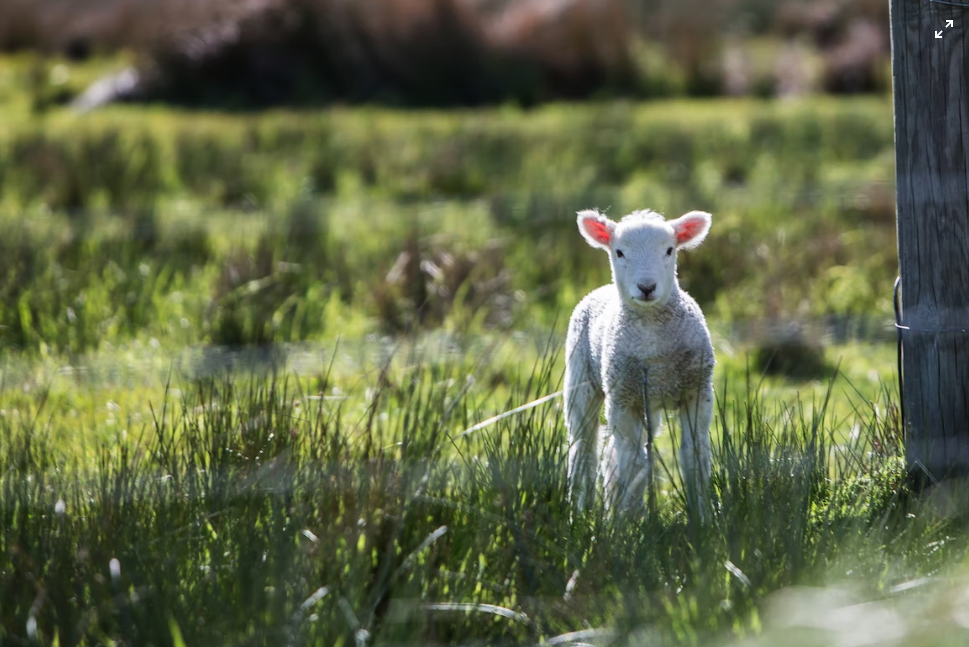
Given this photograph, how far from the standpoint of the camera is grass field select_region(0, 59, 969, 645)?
2.76 metres

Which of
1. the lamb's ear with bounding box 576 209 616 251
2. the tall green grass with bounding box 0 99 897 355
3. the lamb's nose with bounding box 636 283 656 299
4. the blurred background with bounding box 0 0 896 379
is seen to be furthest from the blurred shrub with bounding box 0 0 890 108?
the lamb's nose with bounding box 636 283 656 299

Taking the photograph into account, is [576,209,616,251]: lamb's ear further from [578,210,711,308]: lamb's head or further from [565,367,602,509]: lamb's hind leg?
[565,367,602,509]: lamb's hind leg

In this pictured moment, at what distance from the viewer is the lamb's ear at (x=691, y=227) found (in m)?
3.60

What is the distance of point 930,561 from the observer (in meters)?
2.99

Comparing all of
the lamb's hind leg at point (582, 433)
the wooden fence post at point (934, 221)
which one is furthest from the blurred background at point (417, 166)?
the wooden fence post at point (934, 221)

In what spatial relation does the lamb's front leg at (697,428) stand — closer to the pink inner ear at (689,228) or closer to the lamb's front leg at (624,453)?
the lamb's front leg at (624,453)

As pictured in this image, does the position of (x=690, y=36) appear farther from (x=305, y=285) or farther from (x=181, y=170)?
(x=305, y=285)

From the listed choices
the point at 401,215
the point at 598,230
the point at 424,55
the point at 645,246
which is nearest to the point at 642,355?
the point at 645,246

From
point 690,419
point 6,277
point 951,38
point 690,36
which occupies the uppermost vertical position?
point 690,36

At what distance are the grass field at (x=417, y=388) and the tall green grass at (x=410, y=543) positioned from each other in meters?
0.01

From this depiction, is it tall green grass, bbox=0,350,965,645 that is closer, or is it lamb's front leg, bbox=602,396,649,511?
tall green grass, bbox=0,350,965,645

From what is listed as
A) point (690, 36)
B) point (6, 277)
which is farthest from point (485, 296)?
point (690, 36)

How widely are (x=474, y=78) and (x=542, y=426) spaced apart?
1373 centimetres

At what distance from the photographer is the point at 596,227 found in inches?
145
